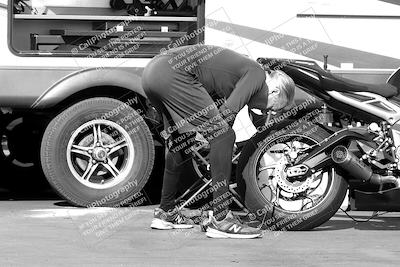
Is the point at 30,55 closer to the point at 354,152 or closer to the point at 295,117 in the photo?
the point at 295,117

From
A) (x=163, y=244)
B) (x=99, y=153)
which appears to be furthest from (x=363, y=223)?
(x=99, y=153)

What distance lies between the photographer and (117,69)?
7.85 metres

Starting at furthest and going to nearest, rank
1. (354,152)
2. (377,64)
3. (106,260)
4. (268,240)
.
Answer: (377,64) < (354,152) < (268,240) < (106,260)

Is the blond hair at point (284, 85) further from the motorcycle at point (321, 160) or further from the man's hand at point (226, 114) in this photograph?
the man's hand at point (226, 114)

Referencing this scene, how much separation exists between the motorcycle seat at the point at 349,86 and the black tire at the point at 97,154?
1592 millimetres

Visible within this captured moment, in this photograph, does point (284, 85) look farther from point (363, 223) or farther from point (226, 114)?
point (363, 223)

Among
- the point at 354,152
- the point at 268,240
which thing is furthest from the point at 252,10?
the point at 268,240

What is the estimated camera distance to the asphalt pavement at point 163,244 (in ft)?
19.3

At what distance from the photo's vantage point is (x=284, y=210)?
689 cm

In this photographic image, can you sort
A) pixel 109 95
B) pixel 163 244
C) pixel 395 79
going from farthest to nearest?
pixel 109 95 < pixel 395 79 < pixel 163 244

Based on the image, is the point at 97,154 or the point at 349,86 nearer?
the point at 349,86

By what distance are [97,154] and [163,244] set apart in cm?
163

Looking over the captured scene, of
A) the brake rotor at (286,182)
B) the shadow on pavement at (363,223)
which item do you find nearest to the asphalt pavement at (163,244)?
the shadow on pavement at (363,223)

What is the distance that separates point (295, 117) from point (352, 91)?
56 centimetres
